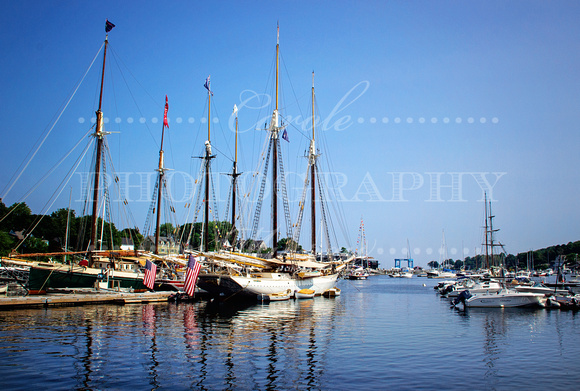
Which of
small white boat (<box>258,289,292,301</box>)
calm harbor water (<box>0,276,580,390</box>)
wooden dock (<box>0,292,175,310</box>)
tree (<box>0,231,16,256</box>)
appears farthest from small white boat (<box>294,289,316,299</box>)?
tree (<box>0,231,16,256</box>)

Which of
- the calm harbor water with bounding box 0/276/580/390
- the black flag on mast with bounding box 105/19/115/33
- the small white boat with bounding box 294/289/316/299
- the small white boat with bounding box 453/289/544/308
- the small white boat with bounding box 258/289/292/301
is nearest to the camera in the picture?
the calm harbor water with bounding box 0/276/580/390

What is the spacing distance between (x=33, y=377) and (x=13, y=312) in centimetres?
2110

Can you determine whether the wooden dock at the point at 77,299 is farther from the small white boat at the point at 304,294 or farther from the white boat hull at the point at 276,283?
the small white boat at the point at 304,294

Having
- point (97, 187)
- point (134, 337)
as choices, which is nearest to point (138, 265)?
point (97, 187)

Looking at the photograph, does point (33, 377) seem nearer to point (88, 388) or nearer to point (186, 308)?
point (88, 388)

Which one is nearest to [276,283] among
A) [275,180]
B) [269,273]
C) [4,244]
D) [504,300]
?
[269,273]

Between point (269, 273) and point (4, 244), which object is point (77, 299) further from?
point (4, 244)

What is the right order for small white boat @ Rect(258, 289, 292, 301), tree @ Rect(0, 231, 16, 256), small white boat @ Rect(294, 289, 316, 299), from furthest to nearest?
tree @ Rect(0, 231, 16, 256) → small white boat @ Rect(294, 289, 316, 299) → small white boat @ Rect(258, 289, 292, 301)

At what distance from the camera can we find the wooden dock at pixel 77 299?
116 ft

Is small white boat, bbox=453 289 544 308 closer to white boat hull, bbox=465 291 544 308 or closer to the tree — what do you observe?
white boat hull, bbox=465 291 544 308

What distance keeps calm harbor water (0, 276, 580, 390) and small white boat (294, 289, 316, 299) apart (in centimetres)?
Answer: 1794

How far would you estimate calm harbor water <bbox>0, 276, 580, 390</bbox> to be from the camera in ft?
51.6

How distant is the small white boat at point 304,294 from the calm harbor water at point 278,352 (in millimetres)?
17942

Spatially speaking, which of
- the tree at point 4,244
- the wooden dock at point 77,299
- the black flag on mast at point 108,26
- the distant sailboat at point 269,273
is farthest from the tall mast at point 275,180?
the tree at point 4,244
